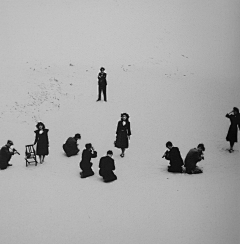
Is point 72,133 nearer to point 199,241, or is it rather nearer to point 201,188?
point 201,188

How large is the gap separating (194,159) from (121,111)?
267 inches

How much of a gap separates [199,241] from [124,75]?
16348mm

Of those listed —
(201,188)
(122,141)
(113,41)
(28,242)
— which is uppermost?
(113,41)

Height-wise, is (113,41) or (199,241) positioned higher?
(113,41)

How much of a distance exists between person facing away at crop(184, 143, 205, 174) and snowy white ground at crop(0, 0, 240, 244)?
0.28 meters

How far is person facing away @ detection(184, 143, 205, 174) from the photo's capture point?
9242 mm

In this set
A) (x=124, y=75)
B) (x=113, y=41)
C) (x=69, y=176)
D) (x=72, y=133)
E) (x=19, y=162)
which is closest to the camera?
(x=69, y=176)

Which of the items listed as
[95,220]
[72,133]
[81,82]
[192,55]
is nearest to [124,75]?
[81,82]

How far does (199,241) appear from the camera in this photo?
639cm

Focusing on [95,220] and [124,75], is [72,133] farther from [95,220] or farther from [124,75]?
[124,75]

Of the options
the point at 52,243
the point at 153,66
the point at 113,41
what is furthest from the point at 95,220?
the point at 113,41

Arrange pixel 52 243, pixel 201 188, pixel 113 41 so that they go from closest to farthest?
pixel 52 243, pixel 201 188, pixel 113 41

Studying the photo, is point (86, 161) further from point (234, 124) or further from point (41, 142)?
point (234, 124)

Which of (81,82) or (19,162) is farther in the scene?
(81,82)
